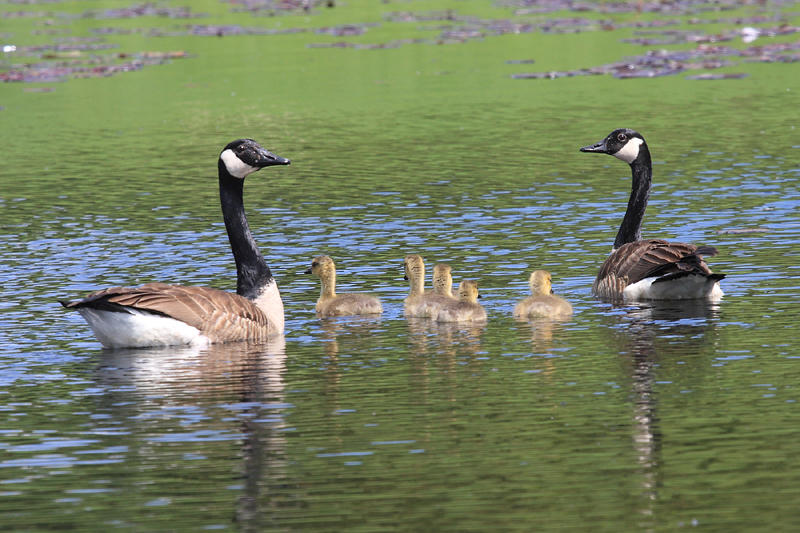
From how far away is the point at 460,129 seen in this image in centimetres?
3475

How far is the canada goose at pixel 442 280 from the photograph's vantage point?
1800 centimetres

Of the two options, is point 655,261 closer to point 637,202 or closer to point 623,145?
point 637,202

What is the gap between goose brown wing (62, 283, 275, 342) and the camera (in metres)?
15.2

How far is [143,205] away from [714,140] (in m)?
12.6

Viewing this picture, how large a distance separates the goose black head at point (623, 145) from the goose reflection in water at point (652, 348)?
12.3 ft

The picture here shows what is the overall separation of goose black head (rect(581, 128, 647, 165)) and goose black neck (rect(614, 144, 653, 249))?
0.08m

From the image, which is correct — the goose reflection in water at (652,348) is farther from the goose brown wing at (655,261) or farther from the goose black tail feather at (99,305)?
the goose black tail feather at (99,305)

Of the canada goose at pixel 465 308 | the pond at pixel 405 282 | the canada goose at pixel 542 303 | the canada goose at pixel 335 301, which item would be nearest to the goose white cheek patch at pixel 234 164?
the canada goose at pixel 335 301

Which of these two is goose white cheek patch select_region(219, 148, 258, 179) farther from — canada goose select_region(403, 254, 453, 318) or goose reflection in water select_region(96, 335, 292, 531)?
goose reflection in water select_region(96, 335, 292, 531)

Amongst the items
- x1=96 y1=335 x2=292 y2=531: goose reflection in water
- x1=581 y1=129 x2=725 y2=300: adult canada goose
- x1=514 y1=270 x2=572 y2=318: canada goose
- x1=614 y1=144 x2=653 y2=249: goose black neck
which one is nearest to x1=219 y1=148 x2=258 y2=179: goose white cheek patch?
x1=96 y1=335 x2=292 y2=531: goose reflection in water

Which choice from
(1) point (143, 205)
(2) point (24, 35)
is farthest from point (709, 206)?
A: (2) point (24, 35)

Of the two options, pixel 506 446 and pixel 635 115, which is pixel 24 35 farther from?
pixel 506 446

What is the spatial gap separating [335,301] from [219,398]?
14.1ft

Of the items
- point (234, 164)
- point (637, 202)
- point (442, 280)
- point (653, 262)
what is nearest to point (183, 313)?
point (234, 164)
